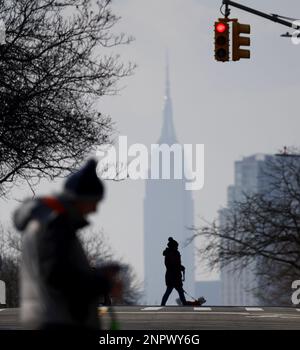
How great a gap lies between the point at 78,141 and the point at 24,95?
58.0 inches

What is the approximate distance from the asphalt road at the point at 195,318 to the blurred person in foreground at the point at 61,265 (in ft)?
37.7

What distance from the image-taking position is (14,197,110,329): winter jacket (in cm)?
604

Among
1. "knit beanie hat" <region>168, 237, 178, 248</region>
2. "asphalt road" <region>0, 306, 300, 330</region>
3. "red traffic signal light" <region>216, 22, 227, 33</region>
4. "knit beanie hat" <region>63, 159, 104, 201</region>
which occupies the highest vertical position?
"red traffic signal light" <region>216, 22, 227, 33</region>

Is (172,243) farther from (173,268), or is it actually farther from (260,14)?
(260,14)

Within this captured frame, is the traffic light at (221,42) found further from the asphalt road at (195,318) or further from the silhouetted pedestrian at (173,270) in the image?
the silhouetted pedestrian at (173,270)

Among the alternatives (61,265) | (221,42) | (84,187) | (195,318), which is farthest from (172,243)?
(61,265)

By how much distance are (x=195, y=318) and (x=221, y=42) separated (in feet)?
16.9

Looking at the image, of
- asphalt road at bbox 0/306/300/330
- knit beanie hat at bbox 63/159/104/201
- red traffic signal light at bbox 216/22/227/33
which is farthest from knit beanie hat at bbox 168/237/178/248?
knit beanie hat at bbox 63/159/104/201

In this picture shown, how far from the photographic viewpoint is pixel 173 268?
99.6 feet

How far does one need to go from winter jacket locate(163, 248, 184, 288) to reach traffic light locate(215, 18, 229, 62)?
6.57 m

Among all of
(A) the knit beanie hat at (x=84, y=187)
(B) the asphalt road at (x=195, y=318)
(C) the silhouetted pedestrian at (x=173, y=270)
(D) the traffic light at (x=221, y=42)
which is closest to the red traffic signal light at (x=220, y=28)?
(D) the traffic light at (x=221, y=42)

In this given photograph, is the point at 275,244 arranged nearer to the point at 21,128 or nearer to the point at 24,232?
the point at 21,128

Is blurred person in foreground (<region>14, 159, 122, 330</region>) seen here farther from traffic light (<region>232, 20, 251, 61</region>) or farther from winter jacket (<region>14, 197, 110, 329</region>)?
traffic light (<region>232, 20, 251, 61</region>)
